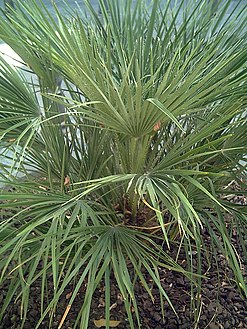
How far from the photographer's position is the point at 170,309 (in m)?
1.16

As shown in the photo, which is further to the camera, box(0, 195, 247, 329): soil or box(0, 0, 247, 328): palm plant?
box(0, 195, 247, 329): soil

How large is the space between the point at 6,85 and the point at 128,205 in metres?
0.40

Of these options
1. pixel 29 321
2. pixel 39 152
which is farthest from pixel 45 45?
pixel 29 321

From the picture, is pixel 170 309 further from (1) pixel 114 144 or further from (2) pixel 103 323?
(1) pixel 114 144

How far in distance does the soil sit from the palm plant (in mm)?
77

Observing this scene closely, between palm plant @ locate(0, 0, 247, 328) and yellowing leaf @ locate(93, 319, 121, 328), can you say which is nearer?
palm plant @ locate(0, 0, 247, 328)

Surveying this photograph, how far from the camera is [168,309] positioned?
1.16 m

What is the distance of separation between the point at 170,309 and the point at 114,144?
1.35 ft

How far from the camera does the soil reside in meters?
1.13

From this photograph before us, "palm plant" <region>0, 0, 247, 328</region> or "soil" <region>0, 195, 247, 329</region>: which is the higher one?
"palm plant" <region>0, 0, 247, 328</region>

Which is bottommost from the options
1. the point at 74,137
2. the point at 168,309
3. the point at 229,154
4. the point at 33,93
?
the point at 168,309

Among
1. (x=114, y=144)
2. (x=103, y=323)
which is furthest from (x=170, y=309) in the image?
(x=114, y=144)

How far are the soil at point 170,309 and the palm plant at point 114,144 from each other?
8 cm

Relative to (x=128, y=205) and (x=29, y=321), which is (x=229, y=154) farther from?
(x=29, y=321)
